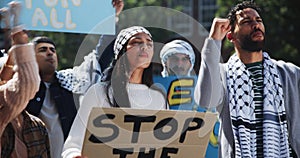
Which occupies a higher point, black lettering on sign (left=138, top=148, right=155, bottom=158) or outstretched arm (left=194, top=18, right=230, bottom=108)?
outstretched arm (left=194, top=18, right=230, bottom=108)

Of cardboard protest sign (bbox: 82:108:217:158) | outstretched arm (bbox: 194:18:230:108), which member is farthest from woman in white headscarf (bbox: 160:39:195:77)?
cardboard protest sign (bbox: 82:108:217:158)

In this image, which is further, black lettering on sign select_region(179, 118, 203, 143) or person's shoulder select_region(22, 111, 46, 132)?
black lettering on sign select_region(179, 118, 203, 143)

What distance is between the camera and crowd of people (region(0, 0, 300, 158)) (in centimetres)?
351

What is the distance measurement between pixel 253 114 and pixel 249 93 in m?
0.12

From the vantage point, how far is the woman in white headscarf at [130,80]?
3.51 m

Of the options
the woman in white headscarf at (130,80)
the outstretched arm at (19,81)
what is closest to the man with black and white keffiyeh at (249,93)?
the woman in white headscarf at (130,80)

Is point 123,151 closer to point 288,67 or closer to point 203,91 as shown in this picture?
point 203,91

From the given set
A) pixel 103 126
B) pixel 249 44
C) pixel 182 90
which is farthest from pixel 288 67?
pixel 103 126

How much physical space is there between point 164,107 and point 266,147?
618 mm

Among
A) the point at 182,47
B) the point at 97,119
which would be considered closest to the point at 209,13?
the point at 182,47

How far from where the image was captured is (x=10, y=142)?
3.09m

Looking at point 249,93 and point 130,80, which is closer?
point 130,80

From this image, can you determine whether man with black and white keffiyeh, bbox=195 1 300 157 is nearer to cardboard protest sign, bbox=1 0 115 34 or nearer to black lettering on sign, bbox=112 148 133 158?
cardboard protest sign, bbox=1 0 115 34

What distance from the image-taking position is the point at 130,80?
144 inches
